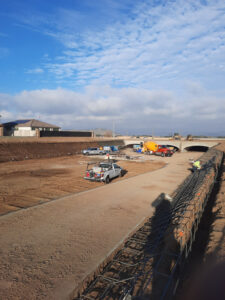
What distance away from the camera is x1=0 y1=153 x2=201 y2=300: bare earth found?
17.1ft

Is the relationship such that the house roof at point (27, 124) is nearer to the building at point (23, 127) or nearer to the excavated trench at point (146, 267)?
the building at point (23, 127)

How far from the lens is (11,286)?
4.98 meters

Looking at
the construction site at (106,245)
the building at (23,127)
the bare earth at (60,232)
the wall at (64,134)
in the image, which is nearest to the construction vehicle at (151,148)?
the wall at (64,134)

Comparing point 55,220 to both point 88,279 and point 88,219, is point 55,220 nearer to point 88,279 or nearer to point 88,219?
point 88,219

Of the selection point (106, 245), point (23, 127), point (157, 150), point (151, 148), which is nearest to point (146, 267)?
point (106, 245)

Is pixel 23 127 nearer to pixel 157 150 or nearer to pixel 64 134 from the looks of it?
pixel 64 134

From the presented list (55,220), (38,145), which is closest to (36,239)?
(55,220)

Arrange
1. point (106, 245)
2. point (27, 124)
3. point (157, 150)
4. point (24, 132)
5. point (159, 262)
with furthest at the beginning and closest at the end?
point (27, 124)
point (24, 132)
point (157, 150)
point (106, 245)
point (159, 262)

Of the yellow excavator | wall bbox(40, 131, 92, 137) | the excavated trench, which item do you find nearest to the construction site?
the excavated trench

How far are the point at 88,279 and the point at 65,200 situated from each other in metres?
6.88

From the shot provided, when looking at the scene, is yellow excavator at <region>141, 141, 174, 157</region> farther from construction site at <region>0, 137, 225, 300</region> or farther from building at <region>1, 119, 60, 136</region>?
construction site at <region>0, 137, 225, 300</region>

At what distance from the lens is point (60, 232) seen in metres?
7.84

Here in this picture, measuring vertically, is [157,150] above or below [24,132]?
below

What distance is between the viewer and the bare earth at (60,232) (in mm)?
5215
